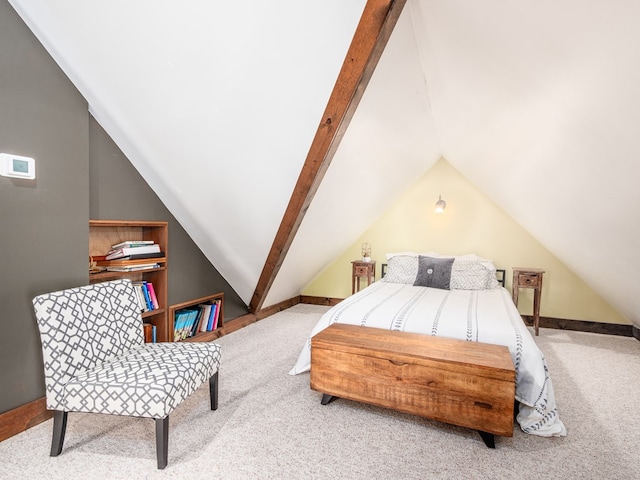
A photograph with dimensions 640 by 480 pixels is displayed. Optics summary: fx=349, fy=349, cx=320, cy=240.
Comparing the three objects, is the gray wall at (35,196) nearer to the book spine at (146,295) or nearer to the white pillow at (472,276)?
the book spine at (146,295)

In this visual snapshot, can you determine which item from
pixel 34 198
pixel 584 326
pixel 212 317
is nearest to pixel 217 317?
pixel 212 317

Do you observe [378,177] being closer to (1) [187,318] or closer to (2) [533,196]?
A: (2) [533,196]

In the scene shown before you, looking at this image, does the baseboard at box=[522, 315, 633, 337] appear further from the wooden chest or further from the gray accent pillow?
the wooden chest

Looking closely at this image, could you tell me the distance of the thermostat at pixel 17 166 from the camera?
1775 mm

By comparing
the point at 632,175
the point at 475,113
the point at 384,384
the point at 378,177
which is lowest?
the point at 384,384

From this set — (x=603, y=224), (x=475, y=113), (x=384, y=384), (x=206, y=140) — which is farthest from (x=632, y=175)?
(x=206, y=140)

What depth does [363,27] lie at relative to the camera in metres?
1.79

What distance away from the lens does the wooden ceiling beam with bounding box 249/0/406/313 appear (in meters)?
1.76

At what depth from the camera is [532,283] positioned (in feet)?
12.2

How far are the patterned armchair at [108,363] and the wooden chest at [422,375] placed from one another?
72 centimetres

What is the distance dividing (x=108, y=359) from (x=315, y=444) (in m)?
1.18

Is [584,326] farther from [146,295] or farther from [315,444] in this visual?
[146,295]

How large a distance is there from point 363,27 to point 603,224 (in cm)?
193

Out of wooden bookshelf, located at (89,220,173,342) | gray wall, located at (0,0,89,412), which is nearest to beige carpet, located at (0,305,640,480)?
gray wall, located at (0,0,89,412)
